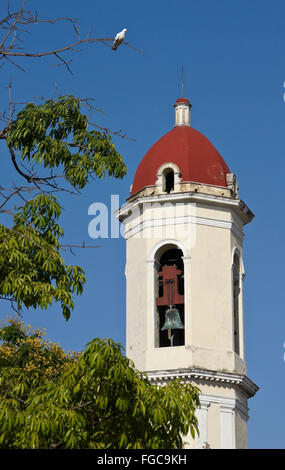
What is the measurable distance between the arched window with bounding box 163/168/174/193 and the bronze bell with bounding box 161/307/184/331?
3269mm

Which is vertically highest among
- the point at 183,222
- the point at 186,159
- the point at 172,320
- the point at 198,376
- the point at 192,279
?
the point at 186,159

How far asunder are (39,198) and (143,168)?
55.8ft

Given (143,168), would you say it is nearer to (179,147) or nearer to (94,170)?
(179,147)

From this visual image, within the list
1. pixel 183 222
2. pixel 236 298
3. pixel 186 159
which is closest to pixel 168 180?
pixel 186 159

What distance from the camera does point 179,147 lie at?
3169 cm

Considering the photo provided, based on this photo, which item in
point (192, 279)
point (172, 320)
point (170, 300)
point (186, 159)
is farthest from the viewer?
point (186, 159)

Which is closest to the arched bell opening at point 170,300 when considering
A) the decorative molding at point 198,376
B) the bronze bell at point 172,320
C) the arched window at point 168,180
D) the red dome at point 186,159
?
the bronze bell at point 172,320

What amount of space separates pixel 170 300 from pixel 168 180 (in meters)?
3.41

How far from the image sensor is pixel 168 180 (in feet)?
103

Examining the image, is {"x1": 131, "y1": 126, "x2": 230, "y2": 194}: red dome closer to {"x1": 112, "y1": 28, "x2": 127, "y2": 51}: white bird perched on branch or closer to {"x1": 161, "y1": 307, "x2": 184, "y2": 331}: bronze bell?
{"x1": 161, "y1": 307, "x2": 184, "y2": 331}: bronze bell

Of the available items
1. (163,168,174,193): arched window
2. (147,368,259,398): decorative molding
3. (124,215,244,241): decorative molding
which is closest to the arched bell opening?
(124,215,244,241): decorative molding

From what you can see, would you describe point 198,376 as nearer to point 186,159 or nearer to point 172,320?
point 172,320

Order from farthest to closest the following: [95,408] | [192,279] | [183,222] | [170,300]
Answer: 1. [183,222]
2. [170,300]
3. [192,279]
4. [95,408]
